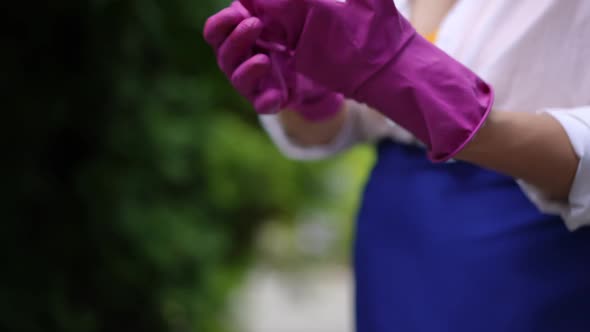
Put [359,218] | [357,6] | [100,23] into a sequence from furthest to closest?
1. [100,23]
2. [359,218]
3. [357,6]

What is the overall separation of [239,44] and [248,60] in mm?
12

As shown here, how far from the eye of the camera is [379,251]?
0.64 meters

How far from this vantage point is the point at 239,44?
45 centimetres

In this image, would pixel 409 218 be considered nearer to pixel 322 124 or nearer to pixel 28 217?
pixel 322 124

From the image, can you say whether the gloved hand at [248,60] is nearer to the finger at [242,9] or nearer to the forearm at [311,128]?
the finger at [242,9]

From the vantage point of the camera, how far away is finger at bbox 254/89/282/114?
473 mm

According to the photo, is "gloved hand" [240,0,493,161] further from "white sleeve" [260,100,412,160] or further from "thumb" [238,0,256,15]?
"white sleeve" [260,100,412,160]

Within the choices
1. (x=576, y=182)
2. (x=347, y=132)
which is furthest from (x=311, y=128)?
(x=576, y=182)

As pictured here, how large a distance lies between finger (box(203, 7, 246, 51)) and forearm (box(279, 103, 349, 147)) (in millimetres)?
179

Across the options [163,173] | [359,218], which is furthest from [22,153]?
[359,218]

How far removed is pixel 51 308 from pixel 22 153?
0.90 feet

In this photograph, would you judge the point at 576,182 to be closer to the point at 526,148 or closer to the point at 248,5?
the point at 526,148

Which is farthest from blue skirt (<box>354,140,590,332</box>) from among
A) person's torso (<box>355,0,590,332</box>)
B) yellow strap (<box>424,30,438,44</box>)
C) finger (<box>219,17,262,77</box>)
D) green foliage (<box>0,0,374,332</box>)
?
green foliage (<box>0,0,374,332</box>)

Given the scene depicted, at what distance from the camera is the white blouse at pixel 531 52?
488 mm
